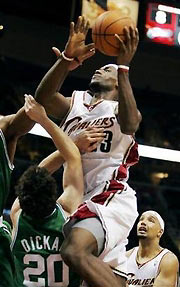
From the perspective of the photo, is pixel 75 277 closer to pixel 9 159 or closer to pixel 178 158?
pixel 9 159

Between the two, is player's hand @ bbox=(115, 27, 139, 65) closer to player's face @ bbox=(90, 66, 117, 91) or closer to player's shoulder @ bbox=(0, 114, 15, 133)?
player's face @ bbox=(90, 66, 117, 91)

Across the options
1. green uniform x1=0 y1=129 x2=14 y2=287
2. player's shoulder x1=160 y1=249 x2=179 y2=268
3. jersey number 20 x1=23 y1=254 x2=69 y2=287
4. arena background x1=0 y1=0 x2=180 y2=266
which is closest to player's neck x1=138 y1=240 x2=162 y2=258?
player's shoulder x1=160 y1=249 x2=179 y2=268

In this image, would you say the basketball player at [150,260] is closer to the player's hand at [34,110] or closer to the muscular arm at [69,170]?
the muscular arm at [69,170]

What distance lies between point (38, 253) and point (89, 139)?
812 millimetres

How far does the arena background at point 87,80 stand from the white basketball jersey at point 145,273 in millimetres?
5563

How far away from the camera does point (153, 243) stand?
22.2 ft

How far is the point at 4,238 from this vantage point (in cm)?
367

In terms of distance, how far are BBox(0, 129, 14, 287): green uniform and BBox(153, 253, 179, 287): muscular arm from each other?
9.88 ft

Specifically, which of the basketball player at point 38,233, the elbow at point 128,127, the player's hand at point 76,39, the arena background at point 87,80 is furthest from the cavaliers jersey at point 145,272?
the arena background at point 87,80

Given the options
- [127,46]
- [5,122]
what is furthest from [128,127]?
[5,122]

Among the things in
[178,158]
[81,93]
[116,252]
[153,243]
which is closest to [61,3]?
[178,158]

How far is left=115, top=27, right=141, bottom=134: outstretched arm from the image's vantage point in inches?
152

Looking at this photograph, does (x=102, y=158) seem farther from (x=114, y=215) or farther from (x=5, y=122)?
(x=5, y=122)

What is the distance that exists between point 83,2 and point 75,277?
625 cm
